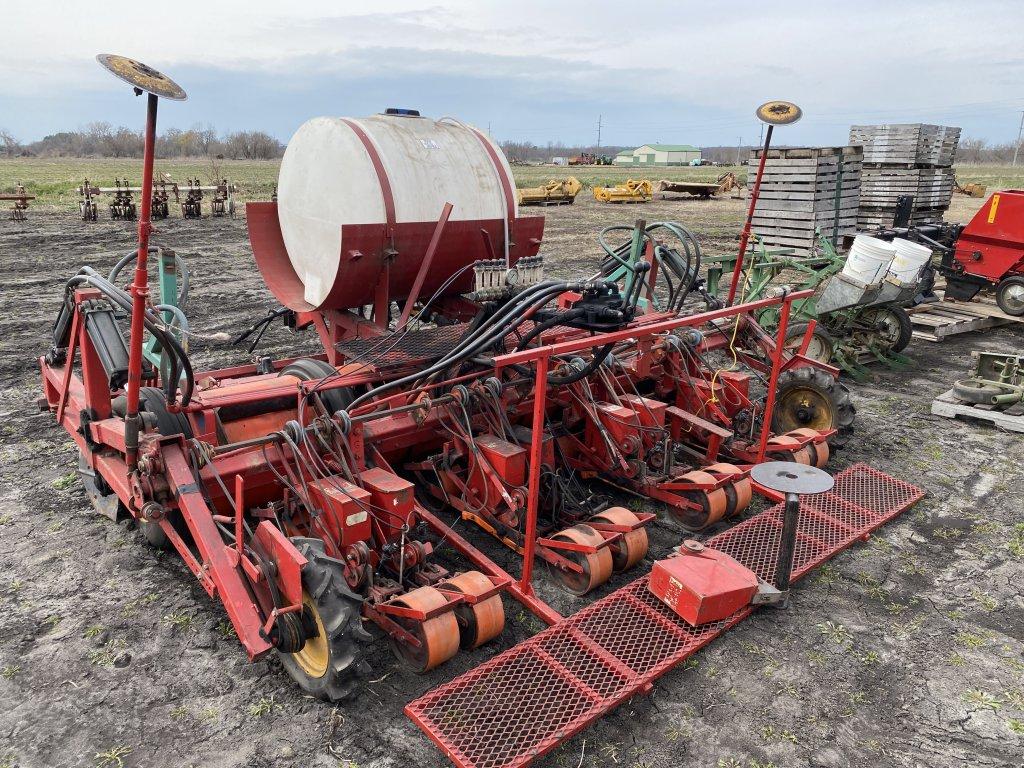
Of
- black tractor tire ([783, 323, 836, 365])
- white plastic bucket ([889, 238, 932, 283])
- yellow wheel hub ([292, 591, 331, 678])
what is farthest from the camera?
white plastic bucket ([889, 238, 932, 283])

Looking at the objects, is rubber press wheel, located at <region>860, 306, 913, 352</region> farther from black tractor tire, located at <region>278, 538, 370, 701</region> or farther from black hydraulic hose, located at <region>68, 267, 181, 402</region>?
black hydraulic hose, located at <region>68, 267, 181, 402</region>

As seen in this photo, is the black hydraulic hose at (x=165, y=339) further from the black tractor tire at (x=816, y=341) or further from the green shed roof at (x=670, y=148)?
the green shed roof at (x=670, y=148)

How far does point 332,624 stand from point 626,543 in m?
1.97

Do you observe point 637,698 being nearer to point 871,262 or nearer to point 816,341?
point 816,341

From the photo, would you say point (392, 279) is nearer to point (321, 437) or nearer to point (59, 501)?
point (321, 437)

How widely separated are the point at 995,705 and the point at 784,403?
3.55 meters

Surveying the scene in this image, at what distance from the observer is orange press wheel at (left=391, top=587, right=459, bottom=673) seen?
12.0 ft

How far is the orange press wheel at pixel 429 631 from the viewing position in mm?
3650

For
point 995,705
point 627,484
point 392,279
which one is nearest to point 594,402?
point 627,484

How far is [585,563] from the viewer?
14.2 ft

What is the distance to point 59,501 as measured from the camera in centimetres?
556

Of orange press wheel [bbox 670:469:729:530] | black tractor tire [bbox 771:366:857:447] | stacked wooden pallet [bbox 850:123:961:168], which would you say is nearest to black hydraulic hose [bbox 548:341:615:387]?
orange press wheel [bbox 670:469:729:530]

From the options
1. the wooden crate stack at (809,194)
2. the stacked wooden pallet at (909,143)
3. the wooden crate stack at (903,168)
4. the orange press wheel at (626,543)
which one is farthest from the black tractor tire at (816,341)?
the stacked wooden pallet at (909,143)

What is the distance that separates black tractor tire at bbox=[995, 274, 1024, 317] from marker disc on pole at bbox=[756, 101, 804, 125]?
753cm
